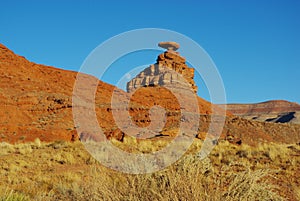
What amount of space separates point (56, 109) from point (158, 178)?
35.9m

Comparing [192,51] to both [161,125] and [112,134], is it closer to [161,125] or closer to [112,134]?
[112,134]

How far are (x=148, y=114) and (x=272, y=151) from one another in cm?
2927

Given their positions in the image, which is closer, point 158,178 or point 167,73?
point 158,178

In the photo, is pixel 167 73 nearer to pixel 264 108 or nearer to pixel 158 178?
pixel 158 178

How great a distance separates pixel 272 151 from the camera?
14000 mm

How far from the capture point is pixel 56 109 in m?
40.7

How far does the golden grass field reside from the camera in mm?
→ 5742

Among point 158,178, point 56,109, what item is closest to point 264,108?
point 56,109

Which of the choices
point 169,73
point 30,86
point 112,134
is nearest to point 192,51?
point 112,134

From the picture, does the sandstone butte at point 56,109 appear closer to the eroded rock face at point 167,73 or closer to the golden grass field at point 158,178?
the eroded rock face at point 167,73

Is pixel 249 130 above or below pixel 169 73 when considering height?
below

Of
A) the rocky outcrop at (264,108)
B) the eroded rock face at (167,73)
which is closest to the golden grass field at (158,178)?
the eroded rock face at (167,73)

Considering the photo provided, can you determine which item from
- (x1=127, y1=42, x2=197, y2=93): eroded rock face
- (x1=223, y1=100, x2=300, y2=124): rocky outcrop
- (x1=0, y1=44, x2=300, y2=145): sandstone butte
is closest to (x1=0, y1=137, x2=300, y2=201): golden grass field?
(x1=0, y1=44, x2=300, y2=145): sandstone butte

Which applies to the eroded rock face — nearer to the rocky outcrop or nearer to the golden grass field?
the golden grass field
